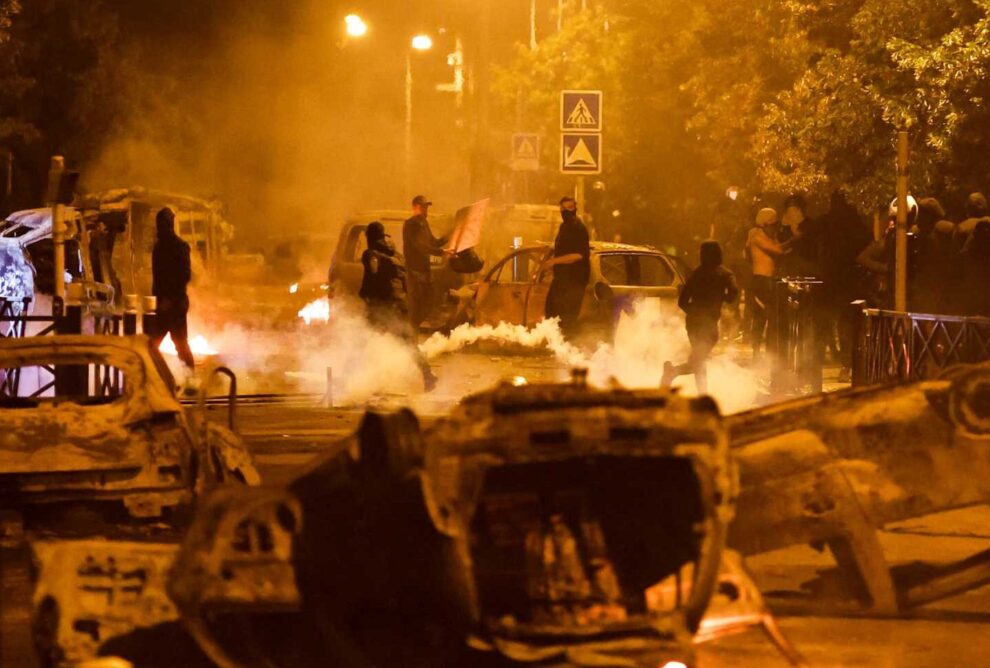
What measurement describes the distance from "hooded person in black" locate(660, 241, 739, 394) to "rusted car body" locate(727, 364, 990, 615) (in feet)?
27.2

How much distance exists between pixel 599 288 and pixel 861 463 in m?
13.6

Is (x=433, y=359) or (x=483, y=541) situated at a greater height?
(x=483, y=541)

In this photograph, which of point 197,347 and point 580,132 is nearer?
point 580,132

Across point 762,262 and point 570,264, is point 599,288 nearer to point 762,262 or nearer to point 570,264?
point 762,262

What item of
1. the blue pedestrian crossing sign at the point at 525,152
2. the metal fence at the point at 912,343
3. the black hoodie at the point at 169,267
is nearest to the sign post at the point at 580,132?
the blue pedestrian crossing sign at the point at 525,152

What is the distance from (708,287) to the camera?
50.7ft

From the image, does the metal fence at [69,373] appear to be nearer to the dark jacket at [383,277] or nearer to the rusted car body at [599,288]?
the dark jacket at [383,277]

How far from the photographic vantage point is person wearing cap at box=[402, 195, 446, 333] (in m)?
18.6

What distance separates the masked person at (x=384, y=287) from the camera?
16.8 meters

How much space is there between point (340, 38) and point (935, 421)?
6891cm

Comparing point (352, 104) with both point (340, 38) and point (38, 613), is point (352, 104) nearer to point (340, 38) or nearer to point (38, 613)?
point (340, 38)

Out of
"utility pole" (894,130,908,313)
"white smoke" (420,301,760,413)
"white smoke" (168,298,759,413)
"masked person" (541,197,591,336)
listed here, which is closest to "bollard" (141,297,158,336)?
"white smoke" (168,298,759,413)

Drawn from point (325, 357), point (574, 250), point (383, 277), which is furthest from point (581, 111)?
point (325, 357)

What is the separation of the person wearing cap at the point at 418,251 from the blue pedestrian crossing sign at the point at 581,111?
2.40 m
